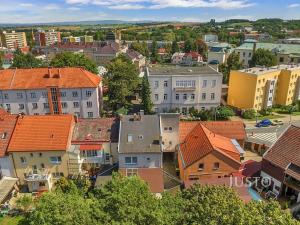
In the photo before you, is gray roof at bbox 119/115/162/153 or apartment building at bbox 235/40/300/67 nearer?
gray roof at bbox 119/115/162/153

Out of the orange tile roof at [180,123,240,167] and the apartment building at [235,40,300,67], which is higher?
the apartment building at [235,40,300,67]

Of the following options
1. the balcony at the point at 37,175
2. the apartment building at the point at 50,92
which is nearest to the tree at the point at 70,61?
the apartment building at the point at 50,92

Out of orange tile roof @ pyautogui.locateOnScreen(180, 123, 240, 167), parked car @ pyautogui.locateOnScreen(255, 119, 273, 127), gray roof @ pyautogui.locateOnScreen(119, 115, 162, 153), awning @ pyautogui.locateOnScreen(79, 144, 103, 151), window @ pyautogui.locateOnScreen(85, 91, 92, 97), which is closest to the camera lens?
orange tile roof @ pyautogui.locateOnScreen(180, 123, 240, 167)

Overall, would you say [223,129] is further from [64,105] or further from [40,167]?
[64,105]

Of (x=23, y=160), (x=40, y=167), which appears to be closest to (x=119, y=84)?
(x=40, y=167)

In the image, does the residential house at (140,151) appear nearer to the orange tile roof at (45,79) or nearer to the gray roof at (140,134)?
the gray roof at (140,134)

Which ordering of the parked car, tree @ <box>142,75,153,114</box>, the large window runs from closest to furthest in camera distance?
the parked car → tree @ <box>142,75,153,114</box> → the large window

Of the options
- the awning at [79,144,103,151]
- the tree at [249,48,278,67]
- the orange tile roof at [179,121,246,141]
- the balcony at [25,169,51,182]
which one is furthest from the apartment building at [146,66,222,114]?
the tree at [249,48,278,67]

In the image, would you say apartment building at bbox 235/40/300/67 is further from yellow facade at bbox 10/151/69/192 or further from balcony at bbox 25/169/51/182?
balcony at bbox 25/169/51/182
